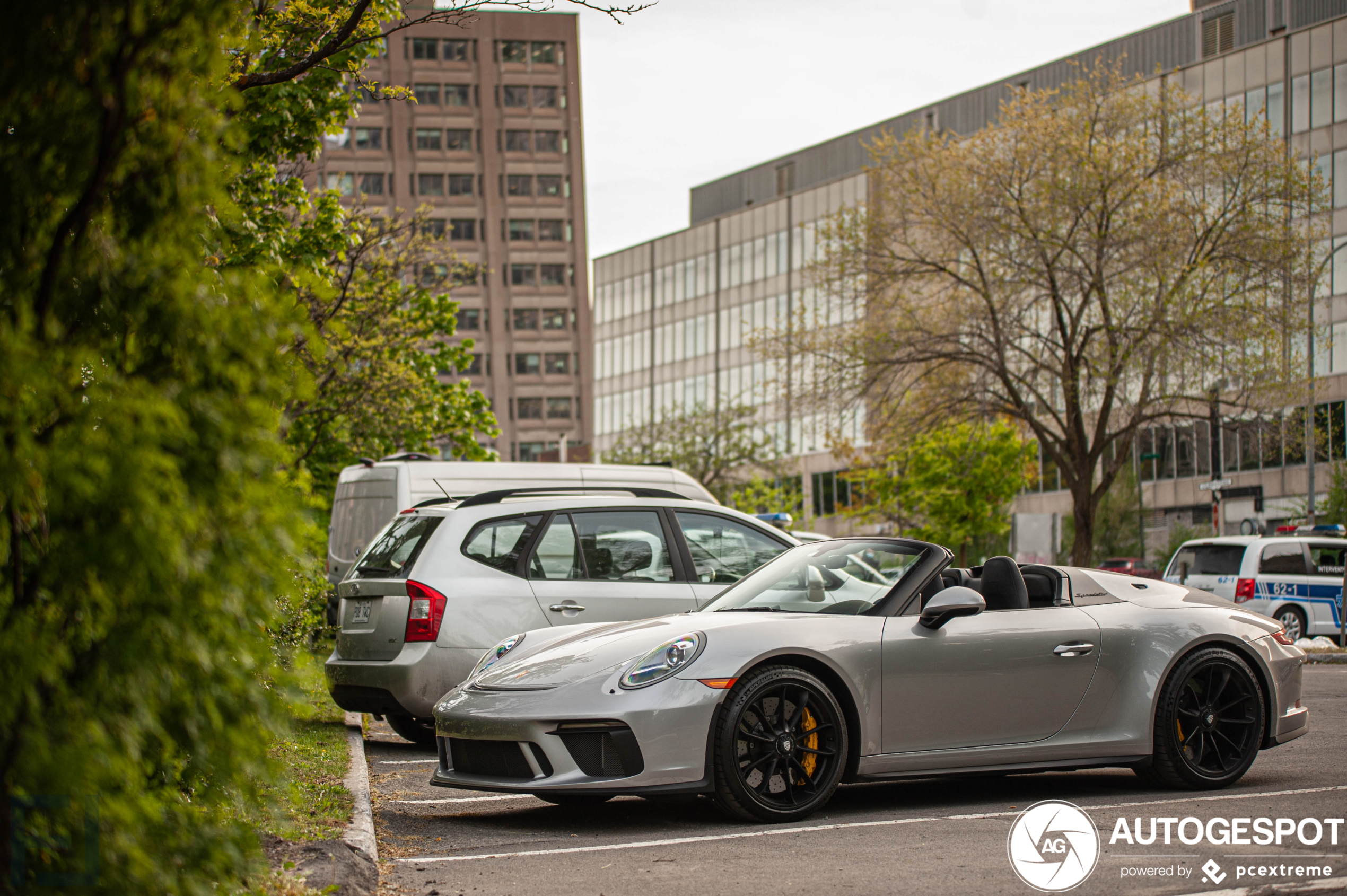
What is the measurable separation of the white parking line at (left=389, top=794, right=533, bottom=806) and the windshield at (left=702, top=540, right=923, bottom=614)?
1553 mm

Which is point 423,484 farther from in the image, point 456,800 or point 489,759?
point 489,759

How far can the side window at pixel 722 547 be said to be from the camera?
970 cm

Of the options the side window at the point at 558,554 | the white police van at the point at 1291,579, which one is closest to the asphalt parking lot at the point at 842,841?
the side window at the point at 558,554

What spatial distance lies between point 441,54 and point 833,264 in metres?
76.3

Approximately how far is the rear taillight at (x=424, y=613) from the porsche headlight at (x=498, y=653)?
1.36 metres

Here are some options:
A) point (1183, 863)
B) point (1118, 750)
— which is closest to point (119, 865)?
point (1183, 863)

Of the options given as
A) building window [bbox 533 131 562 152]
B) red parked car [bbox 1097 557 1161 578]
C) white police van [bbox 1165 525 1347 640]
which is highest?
building window [bbox 533 131 562 152]

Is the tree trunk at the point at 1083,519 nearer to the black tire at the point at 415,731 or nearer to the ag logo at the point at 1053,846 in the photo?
the black tire at the point at 415,731

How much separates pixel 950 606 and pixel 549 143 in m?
97.9

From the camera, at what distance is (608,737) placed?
238 inches

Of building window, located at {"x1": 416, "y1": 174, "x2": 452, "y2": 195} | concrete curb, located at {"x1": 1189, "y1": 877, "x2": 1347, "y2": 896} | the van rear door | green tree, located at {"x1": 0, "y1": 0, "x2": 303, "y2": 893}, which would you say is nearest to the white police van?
the van rear door

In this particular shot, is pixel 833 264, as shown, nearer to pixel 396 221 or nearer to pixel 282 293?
Result: pixel 396 221

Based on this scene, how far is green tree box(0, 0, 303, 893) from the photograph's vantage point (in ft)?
8.59

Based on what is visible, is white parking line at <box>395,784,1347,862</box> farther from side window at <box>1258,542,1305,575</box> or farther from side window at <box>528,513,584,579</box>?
side window at <box>1258,542,1305,575</box>
